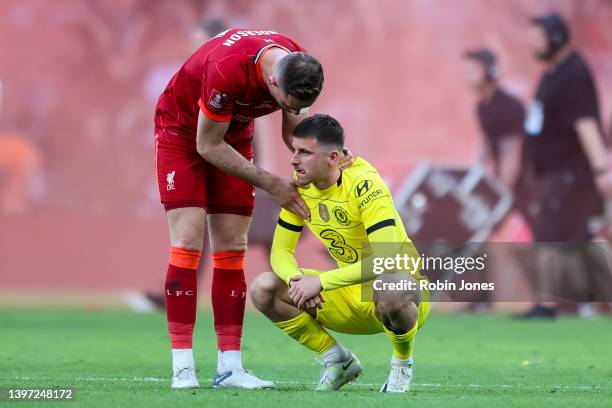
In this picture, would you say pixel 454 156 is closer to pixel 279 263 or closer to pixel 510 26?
pixel 510 26

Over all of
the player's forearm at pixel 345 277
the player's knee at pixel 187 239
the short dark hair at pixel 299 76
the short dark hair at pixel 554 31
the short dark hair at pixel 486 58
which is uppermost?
the short dark hair at pixel 554 31

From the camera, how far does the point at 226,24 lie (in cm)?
1366

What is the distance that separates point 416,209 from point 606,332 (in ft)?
12.0

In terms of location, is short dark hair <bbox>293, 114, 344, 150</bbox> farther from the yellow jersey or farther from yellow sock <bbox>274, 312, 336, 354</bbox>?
yellow sock <bbox>274, 312, 336, 354</bbox>

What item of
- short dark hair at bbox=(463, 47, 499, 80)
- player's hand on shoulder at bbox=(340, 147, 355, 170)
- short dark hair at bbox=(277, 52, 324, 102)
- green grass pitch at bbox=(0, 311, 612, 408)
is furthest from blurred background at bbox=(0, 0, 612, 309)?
short dark hair at bbox=(277, 52, 324, 102)

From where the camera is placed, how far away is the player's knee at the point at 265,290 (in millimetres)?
5922

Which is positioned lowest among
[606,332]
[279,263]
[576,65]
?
[606,332]

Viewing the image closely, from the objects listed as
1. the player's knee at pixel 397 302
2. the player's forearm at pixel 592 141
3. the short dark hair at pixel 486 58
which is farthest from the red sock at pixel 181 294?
the short dark hair at pixel 486 58

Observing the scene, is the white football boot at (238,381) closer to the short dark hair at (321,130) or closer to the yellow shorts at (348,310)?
the yellow shorts at (348,310)

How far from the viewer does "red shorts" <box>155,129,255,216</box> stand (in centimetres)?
605

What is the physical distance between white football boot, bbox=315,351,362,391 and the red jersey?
127cm

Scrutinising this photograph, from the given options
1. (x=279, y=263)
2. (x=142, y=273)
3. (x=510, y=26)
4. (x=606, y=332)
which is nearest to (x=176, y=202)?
(x=279, y=263)

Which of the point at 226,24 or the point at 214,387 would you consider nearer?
the point at 214,387

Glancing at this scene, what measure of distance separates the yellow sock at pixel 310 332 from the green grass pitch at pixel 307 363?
241 millimetres
